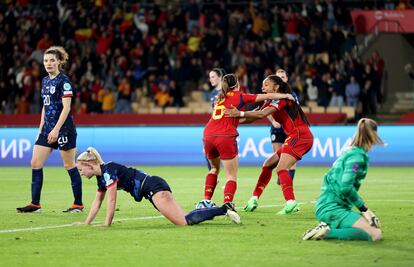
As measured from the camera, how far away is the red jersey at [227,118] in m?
14.2

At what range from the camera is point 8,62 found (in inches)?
1422

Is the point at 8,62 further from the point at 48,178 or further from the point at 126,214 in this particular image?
the point at 126,214

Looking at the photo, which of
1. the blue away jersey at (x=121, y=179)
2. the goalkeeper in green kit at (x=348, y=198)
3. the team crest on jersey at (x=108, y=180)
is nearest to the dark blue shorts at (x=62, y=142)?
the blue away jersey at (x=121, y=179)

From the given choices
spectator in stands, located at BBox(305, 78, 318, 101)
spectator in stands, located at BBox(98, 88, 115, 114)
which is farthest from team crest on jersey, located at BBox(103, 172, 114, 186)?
spectator in stands, located at BBox(98, 88, 115, 114)

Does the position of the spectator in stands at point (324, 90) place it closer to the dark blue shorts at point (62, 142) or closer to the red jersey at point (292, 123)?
the red jersey at point (292, 123)

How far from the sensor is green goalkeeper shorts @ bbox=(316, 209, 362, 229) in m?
10.9

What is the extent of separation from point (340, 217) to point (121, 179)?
2.82 meters

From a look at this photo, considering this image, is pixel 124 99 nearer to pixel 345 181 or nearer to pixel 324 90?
pixel 324 90

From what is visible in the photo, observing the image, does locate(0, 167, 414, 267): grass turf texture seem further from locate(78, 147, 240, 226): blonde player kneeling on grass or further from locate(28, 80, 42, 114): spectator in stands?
locate(28, 80, 42, 114): spectator in stands

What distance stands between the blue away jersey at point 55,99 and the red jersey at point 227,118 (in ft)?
7.19

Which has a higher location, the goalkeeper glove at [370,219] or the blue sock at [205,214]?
the goalkeeper glove at [370,219]

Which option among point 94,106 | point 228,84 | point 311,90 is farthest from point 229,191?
point 94,106

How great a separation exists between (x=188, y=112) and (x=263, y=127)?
19.0 ft

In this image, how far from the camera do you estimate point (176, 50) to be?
35.6 meters
